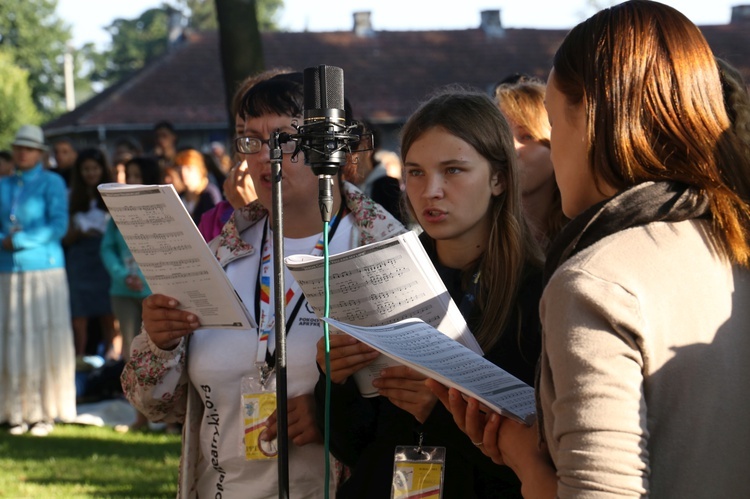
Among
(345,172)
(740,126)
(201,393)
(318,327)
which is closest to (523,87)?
(345,172)

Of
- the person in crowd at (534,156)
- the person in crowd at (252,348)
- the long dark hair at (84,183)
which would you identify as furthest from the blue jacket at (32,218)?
the person in crowd at (252,348)

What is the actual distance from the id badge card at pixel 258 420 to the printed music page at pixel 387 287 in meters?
0.50

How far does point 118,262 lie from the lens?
8633 millimetres

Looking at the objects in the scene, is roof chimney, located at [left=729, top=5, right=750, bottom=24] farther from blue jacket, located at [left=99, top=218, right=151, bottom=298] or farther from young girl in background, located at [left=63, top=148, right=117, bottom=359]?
blue jacket, located at [left=99, top=218, right=151, bottom=298]

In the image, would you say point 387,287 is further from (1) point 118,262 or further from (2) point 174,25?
(2) point 174,25

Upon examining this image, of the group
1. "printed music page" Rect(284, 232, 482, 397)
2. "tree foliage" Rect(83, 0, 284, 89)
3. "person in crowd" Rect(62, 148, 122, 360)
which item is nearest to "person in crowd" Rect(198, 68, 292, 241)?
"printed music page" Rect(284, 232, 482, 397)

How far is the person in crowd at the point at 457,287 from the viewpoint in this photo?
261cm

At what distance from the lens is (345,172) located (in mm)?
3336

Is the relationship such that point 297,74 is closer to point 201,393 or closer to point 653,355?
point 201,393

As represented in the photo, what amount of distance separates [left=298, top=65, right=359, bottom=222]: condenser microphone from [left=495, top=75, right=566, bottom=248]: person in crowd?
158cm

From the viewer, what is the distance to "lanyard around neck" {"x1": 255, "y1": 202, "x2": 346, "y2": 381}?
294 centimetres

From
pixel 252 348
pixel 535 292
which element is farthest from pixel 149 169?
pixel 535 292

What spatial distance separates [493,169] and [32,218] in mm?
5885

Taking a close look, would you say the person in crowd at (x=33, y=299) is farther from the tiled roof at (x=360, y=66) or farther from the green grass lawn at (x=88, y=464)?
the tiled roof at (x=360, y=66)
